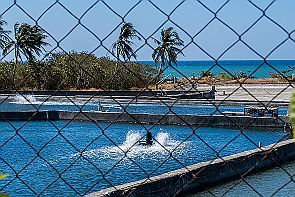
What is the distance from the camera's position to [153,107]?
19.5m

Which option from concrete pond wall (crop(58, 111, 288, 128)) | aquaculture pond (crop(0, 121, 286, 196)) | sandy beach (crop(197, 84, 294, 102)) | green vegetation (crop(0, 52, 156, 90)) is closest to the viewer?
sandy beach (crop(197, 84, 294, 102))

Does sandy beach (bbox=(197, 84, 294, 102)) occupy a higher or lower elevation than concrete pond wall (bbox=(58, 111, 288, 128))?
higher

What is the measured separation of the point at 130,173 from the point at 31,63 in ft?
26.4

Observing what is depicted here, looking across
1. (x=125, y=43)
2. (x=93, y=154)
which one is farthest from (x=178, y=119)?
(x=125, y=43)

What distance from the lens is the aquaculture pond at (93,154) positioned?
873cm

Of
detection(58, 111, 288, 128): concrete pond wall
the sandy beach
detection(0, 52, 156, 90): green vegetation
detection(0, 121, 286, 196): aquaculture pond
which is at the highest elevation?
detection(0, 52, 156, 90): green vegetation

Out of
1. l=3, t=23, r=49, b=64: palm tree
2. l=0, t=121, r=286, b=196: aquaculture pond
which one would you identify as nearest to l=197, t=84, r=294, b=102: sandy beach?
l=3, t=23, r=49, b=64: palm tree

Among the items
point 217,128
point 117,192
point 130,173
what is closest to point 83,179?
point 130,173

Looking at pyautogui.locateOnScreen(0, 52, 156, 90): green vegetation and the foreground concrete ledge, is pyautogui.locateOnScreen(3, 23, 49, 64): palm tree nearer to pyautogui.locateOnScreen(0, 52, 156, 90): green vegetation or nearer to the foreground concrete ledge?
pyautogui.locateOnScreen(0, 52, 156, 90): green vegetation

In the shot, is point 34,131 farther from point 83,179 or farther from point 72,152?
point 83,179

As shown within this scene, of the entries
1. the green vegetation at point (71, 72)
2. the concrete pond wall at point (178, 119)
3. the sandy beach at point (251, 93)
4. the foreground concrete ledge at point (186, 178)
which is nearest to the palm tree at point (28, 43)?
the green vegetation at point (71, 72)

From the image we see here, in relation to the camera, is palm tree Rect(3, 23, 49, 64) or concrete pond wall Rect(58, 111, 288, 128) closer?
palm tree Rect(3, 23, 49, 64)

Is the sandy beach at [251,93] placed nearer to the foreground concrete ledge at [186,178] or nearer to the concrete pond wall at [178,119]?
the foreground concrete ledge at [186,178]

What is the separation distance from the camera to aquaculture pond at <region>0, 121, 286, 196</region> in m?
8.73
